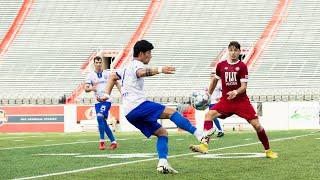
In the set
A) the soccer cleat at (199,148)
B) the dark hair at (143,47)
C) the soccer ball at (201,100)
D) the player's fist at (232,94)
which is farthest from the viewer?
the soccer ball at (201,100)

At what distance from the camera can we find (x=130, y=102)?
9273mm

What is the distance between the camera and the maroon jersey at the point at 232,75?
38.2ft

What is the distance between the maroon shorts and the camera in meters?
11.6

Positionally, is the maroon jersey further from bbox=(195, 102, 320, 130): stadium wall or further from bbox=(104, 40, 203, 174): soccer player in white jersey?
bbox=(195, 102, 320, 130): stadium wall

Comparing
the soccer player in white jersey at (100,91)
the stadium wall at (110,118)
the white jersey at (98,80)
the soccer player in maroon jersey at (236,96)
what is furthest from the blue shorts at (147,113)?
the stadium wall at (110,118)

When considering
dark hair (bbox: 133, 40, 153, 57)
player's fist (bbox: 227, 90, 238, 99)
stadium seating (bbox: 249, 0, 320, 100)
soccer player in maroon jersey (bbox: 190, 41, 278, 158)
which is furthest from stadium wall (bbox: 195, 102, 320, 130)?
dark hair (bbox: 133, 40, 153, 57)

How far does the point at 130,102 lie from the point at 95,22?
35.9 m

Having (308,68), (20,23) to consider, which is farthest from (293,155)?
(20,23)

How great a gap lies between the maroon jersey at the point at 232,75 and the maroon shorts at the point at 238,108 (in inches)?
2.8

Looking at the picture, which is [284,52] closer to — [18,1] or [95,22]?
[95,22]

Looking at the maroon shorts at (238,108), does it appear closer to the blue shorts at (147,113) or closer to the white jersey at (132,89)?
the blue shorts at (147,113)

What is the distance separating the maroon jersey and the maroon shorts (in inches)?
2.8

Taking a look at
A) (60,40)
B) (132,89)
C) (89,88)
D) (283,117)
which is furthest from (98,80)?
(60,40)

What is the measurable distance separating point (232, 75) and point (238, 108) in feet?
1.79
